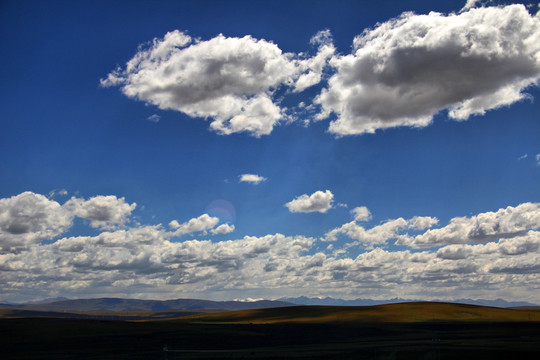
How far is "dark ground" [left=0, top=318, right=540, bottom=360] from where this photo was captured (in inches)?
3937

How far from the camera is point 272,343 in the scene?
138 meters

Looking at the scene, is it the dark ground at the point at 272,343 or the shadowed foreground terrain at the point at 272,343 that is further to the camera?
the shadowed foreground terrain at the point at 272,343

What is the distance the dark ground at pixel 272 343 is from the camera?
100 m

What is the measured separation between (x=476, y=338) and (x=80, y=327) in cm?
15505

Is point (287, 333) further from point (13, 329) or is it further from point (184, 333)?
point (13, 329)

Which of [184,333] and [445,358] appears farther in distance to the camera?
[184,333]

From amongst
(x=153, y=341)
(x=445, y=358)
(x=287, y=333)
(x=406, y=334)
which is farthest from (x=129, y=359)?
(x=406, y=334)

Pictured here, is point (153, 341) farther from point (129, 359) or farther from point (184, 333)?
point (129, 359)

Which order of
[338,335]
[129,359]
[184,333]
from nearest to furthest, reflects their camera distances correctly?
[129,359]
[338,335]
[184,333]

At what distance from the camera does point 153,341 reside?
148 meters

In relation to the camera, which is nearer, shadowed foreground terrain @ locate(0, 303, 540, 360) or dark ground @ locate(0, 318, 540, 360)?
dark ground @ locate(0, 318, 540, 360)

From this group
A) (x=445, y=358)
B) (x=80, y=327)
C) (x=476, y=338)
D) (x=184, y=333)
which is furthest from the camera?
(x=80, y=327)

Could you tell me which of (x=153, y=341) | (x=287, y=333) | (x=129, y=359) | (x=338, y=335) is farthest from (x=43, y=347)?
(x=338, y=335)

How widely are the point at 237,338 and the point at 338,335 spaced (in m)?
35.7
